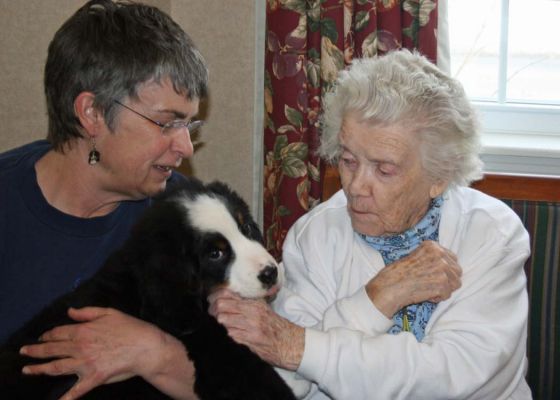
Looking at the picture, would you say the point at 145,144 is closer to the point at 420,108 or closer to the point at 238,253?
the point at 238,253

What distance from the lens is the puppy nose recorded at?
1604mm

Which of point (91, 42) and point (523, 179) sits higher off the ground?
point (91, 42)

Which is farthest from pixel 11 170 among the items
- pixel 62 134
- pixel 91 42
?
pixel 91 42

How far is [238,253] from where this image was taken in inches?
63.6

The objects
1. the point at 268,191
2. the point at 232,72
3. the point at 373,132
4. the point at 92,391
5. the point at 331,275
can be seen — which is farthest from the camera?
the point at 232,72

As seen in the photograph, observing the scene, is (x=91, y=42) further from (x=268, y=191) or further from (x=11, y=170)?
(x=268, y=191)

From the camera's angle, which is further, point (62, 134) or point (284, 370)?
point (62, 134)

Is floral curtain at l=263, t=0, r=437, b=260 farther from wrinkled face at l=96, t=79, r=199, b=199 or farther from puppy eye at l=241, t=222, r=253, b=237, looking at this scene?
puppy eye at l=241, t=222, r=253, b=237

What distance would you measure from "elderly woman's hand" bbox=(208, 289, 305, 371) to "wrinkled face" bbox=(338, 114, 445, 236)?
1.05 feet

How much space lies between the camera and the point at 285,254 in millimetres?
1937

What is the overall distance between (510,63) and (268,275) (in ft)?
6.61

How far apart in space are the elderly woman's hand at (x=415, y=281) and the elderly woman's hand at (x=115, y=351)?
0.43m

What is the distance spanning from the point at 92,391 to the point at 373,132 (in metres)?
0.80

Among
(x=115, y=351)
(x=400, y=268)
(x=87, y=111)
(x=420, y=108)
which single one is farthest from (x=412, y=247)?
(x=87, y=111)
